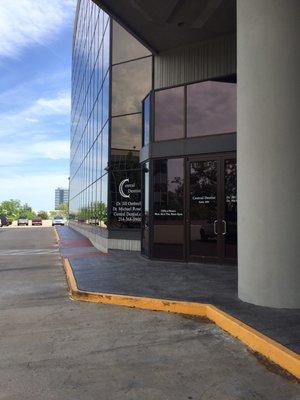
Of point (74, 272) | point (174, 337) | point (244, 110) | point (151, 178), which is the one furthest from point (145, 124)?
point (174, 337)

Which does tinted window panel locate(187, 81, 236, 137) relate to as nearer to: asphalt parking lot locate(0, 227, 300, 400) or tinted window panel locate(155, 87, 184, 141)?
tinted window panel locate(155, 87, 184, 141)

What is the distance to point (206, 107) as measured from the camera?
41.9ft

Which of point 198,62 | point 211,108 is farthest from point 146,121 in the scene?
point 211,108

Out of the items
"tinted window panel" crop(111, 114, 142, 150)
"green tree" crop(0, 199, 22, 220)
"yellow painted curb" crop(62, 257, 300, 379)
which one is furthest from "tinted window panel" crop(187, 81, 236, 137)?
"green tree" crop(0, 199, 22, 220)

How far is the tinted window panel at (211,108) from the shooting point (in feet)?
40.4

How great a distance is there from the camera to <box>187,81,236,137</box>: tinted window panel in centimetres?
1232

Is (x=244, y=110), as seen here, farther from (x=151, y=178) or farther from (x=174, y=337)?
(x=151, y=178)

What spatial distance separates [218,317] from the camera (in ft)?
22.3

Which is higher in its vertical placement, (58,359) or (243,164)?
(243,164)

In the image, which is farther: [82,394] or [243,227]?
[243,227]

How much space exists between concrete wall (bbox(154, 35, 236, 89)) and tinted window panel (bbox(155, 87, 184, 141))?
2.27 feet

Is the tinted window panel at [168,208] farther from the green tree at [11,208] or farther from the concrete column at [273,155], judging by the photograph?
the green tree at [11,208]

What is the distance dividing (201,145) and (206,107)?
3.66ft

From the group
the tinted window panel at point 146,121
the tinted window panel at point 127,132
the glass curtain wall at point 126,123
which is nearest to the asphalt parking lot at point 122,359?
the tinted window panel at point 146,121
